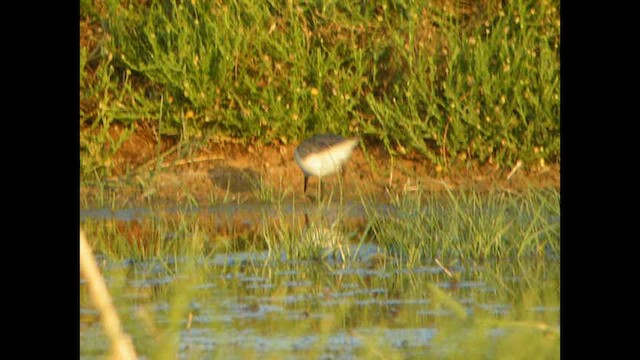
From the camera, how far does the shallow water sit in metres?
5.01

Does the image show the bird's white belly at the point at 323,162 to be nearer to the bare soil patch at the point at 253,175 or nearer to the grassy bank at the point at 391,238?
the bare soil patch at the point at 253,175

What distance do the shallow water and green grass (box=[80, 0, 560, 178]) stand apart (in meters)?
2.79

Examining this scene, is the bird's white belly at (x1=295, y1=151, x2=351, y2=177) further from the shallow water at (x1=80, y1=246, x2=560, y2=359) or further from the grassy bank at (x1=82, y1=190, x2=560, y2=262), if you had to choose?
the shallow water at (x1=80, y1=246, x2=560, y2=359)

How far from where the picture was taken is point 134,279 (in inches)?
255

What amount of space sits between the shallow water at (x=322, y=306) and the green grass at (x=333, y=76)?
2785 mm

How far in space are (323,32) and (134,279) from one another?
14.4ft

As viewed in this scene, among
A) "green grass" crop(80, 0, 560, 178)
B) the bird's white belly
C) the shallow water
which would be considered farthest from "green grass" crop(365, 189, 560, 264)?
"green grass" crop(80, 0, 560, 178)

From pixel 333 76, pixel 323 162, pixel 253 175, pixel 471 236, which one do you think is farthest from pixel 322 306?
pixel 333 76

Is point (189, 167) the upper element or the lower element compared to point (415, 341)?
upper

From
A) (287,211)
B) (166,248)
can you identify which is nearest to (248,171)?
(287,211)

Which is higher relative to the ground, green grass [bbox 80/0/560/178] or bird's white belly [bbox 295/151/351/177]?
green grass [bbox 80/0/560/178]

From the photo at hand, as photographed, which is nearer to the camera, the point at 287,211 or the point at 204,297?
the point at 204,297

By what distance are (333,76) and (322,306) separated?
4.61 meters
